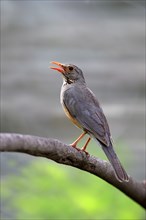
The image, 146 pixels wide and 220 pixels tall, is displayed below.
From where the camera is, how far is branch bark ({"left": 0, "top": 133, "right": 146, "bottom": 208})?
2363 mm

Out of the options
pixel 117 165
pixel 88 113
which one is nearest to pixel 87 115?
pixel 88 113

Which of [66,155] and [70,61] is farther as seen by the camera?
[70,61]

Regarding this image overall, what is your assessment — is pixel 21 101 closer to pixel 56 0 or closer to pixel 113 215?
pixel 56 0

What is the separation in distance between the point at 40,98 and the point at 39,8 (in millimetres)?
1253

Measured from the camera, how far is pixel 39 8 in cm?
798

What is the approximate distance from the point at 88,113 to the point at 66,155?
793 millimetres

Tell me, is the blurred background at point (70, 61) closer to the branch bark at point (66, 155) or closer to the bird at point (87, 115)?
the bird at point (87, 115)

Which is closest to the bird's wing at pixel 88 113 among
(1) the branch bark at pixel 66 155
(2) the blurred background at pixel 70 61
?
(1) the branch bark at pixel 66 155

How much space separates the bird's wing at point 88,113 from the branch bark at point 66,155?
1.00 ft

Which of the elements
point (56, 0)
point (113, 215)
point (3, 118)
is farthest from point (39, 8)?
point (113, 215)

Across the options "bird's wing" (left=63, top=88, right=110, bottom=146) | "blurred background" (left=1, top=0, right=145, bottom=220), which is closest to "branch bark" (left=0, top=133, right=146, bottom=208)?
"bird's wing" (left=63, top=88, right=110, bottom=146)

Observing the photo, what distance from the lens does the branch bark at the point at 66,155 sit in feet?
7.75

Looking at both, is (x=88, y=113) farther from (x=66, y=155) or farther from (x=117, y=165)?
(x=66, y=155)

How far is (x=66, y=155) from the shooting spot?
9.21 feet
